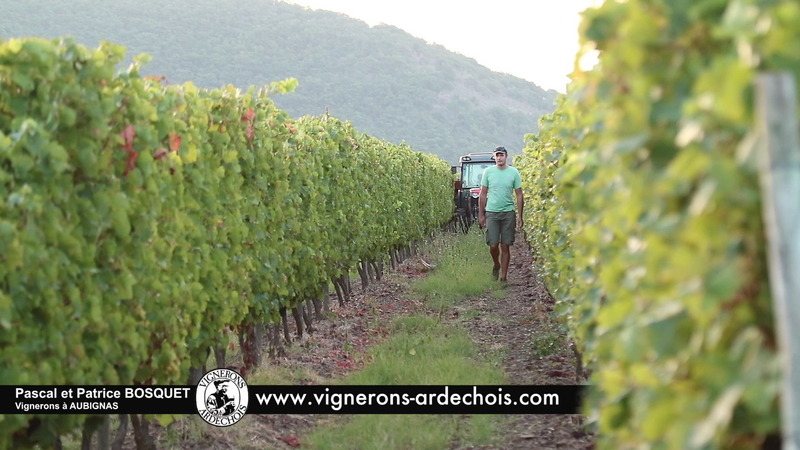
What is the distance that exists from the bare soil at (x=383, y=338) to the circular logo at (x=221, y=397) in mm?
407

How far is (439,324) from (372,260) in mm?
3453

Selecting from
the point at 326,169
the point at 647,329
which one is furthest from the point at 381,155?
the point at 647,329

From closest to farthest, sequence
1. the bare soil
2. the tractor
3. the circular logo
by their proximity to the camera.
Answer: the circular logo
the bare soil
the tractor

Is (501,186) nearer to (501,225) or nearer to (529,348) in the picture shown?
(501,225)

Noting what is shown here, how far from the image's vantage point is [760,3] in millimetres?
1411

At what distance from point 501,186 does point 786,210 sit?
37.2 feet

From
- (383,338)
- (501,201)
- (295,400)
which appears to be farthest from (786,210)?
(501,201)

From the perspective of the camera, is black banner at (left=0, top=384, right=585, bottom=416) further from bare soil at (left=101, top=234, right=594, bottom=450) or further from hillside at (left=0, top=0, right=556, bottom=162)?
hillside at (left=0, top=0, right=556, bottom=162)

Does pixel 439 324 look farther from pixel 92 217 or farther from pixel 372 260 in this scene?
pixel 92 217

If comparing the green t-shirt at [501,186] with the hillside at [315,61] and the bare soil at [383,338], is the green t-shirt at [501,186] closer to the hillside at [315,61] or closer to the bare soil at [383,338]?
the bare soil at [383,338]

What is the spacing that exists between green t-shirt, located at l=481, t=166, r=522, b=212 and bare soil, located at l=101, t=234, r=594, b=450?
1295mm

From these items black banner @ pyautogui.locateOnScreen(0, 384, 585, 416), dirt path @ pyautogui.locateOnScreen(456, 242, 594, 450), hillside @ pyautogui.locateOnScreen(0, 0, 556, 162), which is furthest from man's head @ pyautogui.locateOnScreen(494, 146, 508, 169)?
hillside @ pyautogui.locateOnScreen(0, 0, 556, 162)

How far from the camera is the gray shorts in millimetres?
12609

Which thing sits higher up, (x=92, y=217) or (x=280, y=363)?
(x=92, y=217)
